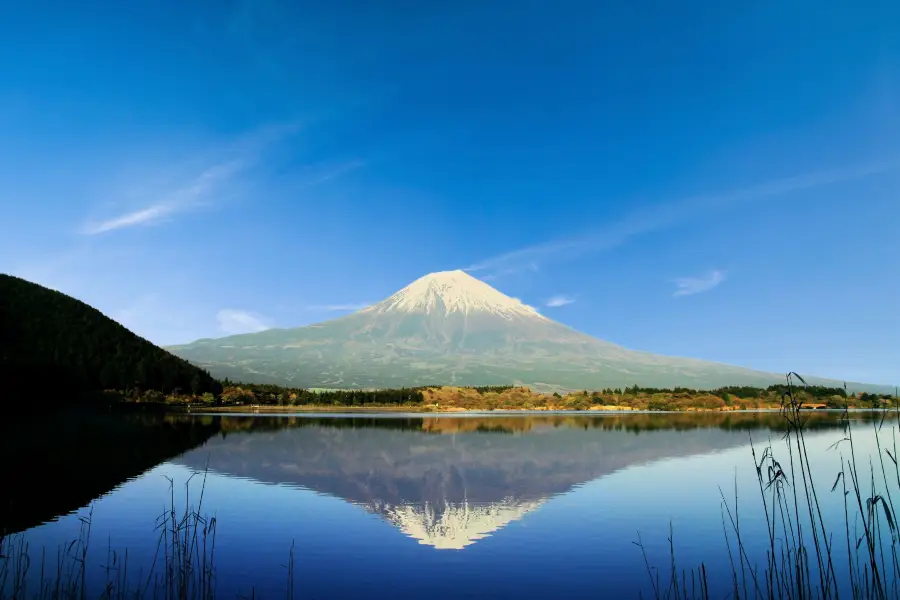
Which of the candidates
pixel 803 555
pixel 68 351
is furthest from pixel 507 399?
pixel 803 555

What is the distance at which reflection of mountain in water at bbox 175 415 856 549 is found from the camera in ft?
60.4

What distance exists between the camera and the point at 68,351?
302 feet

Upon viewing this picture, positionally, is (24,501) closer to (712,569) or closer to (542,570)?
(542,570)

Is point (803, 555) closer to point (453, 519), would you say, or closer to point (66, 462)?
point (453, 519)

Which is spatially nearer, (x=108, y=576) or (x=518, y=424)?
(x=108, y=576)

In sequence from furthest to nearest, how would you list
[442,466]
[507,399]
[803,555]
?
[507,399] → [442,466] → [803,555]

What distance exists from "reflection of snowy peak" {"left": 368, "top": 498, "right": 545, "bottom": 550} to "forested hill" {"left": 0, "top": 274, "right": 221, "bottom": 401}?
2686 inches

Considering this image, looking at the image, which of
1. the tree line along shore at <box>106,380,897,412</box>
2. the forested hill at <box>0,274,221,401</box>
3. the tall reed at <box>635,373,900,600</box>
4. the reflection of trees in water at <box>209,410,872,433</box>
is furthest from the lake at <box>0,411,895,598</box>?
the tree line along shore at <box>106,380,897,412</box>

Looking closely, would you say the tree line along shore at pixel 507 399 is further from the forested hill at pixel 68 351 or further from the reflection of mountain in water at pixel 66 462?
the reflection of mountain in water at pixel 66 462

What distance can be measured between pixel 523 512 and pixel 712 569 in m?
6.80

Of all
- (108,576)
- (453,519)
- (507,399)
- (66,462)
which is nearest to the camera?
(108,576)

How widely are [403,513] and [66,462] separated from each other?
16361 mm

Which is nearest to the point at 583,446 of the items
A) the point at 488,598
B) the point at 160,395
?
the point at 488,598

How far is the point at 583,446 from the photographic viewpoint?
41.5 meters
